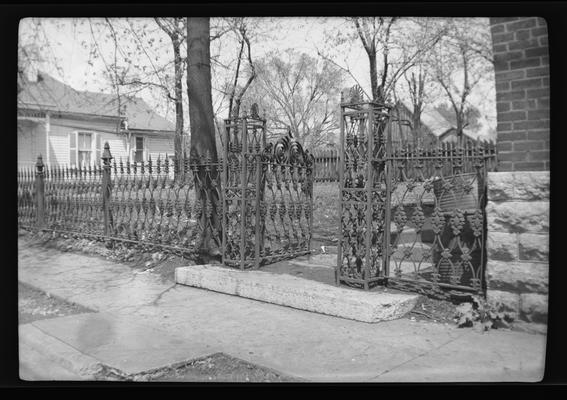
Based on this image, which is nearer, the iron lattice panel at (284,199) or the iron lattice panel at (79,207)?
the iron lattice panel at (284,199)

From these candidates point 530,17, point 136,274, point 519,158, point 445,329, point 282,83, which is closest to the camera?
point 530,17

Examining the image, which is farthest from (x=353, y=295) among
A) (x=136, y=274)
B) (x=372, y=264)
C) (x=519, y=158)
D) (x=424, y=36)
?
(x=136, y=274)

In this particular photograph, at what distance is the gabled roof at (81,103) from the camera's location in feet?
10.6

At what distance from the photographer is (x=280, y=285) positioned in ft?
14.9

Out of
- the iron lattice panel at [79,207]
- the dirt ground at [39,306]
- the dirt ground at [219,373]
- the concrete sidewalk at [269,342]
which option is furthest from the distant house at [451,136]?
the iron lattice panel at [79,207]

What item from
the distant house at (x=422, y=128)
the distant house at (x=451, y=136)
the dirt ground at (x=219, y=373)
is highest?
the distant house at (x=422, y=128)

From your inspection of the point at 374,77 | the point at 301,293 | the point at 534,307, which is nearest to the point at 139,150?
the point at 301,293

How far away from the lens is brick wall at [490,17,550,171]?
308 centimetres

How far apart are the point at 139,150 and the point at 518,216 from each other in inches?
166

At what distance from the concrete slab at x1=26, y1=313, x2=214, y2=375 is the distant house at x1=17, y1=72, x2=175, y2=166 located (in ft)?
4.42

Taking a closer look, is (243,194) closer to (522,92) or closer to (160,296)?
(160,296)

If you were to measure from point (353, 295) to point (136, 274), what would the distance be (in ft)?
10.1

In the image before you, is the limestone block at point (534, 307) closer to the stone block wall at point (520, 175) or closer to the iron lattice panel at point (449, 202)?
the stone block wall at point (520, 175)
